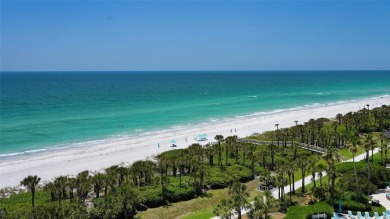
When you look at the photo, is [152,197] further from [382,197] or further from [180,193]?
[382,197]

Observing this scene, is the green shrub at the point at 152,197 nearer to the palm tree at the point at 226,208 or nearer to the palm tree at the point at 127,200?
the palm tree at the point at 127,200

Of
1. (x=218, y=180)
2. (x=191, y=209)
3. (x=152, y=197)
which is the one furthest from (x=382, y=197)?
(x=152, y=197)

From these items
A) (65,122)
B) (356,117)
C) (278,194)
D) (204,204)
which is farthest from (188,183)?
(65,122)

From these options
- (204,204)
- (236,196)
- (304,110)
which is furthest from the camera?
(304,110)

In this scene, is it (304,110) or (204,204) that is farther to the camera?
(304,110)

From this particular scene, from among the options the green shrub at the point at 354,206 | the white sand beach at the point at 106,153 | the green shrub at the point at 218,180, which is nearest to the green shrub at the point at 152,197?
the green shrub at the point at 218,180

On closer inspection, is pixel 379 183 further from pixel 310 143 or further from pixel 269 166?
pixel 310 143
